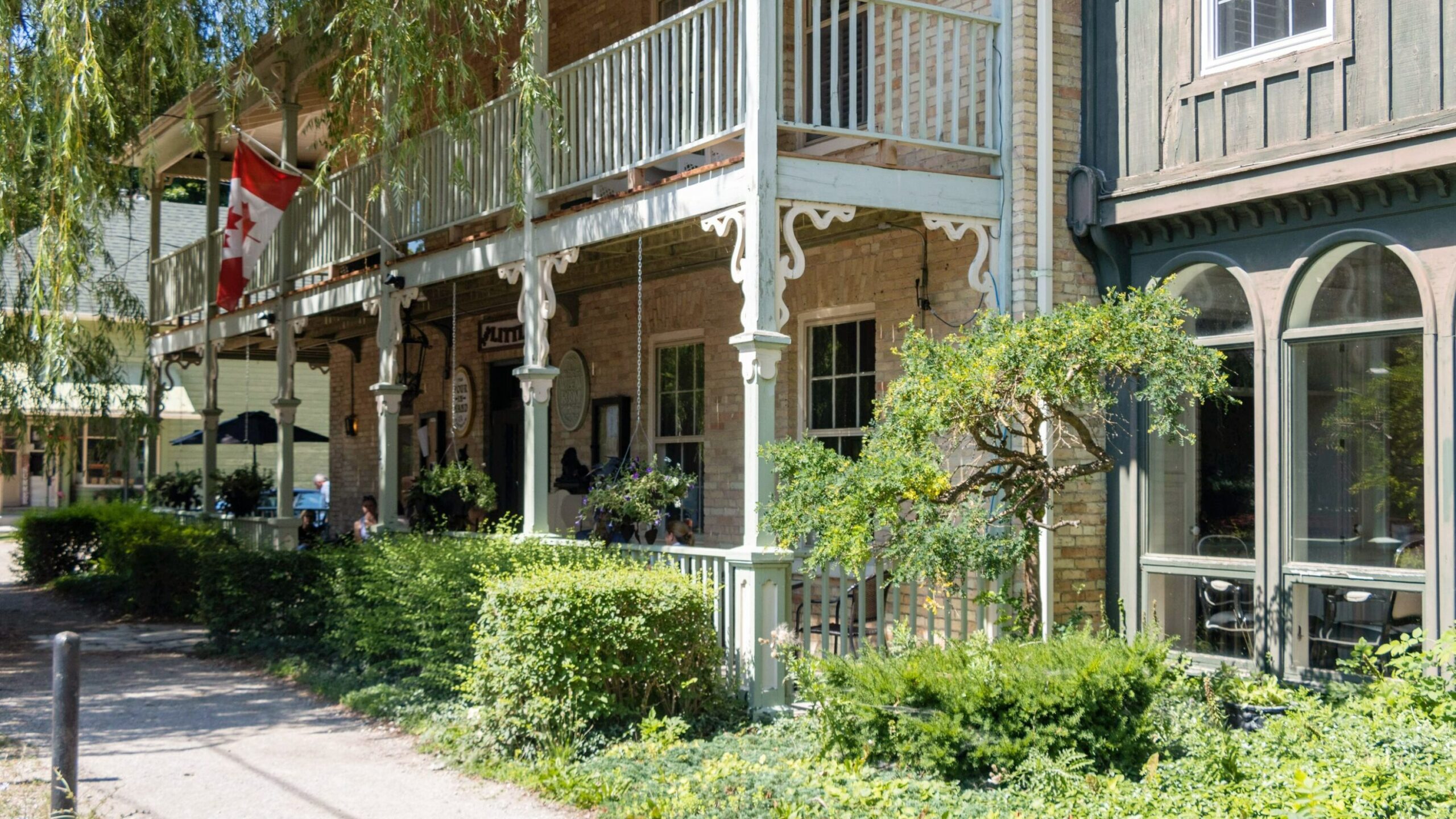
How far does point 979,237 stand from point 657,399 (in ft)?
17.2

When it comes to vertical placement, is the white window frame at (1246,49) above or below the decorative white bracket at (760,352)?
above

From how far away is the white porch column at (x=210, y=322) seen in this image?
58.4ft

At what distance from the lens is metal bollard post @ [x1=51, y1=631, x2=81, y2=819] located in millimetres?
5758

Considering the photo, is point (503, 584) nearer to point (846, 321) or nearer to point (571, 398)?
point (846, 321)

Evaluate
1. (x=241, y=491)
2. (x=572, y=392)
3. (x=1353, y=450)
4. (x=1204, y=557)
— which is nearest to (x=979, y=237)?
(x=1204, y=557)

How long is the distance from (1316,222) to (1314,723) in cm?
308

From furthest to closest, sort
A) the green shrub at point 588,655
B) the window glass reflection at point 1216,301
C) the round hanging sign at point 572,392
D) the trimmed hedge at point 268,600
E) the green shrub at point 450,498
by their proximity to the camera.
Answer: the round hanging sign at point 572,392 < the green shrub at point 450,498 < the trimmed hedge at point 268,600 < the window glass reflection at point 1216,301 < the green shrub at point 588,655

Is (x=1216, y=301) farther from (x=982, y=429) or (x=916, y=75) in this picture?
(x=916, y=75)

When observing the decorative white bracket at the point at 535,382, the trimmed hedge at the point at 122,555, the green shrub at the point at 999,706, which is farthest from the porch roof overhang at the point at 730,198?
the trimmed hedge at the point at 122,555

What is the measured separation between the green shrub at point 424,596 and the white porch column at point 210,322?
804cm

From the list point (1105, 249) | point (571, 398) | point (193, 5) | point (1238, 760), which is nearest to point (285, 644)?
point (571, 398)

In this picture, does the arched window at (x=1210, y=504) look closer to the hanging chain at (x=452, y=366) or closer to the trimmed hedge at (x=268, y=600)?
the trimmed hedge at (x=268, y=600)

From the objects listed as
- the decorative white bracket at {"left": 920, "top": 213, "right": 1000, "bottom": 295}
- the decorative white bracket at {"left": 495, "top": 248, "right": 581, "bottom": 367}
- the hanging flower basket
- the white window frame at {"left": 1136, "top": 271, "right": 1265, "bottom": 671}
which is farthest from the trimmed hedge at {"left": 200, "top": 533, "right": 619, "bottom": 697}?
the white window frame at {"left": 1136, "top": 271, "right": 1265, "bottom": 671}

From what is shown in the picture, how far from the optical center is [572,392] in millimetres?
15172
